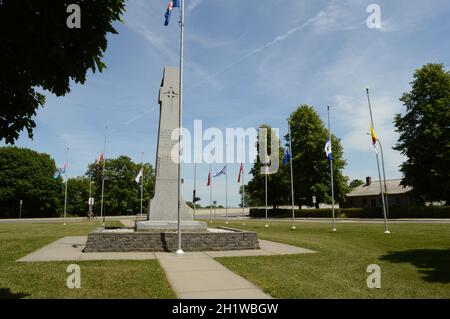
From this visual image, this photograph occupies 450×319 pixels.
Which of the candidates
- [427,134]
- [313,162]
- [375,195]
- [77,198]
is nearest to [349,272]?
[427,134]

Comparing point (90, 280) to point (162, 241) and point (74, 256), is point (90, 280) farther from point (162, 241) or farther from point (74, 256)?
point (162, 241)

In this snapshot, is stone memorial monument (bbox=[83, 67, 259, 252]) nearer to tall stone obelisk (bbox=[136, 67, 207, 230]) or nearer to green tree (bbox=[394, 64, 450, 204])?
tall stone obelisk (bbox=[136, 67, 207, 230])

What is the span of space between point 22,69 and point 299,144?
52.4m

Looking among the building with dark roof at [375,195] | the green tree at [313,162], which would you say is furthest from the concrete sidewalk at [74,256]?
the building with dark roof at [375,195]

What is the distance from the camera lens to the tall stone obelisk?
1614 centimetres

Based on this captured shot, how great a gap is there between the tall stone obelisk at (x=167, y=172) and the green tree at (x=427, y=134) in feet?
115

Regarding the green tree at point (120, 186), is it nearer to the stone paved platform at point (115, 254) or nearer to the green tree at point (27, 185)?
the green tree at point (27, 185)

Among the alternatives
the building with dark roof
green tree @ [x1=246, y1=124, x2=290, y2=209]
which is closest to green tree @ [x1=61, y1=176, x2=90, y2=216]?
green tree @ [x1=246, y1=124, x2=290, y2=209]

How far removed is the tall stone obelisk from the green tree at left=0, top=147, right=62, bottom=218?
5452 centimetres

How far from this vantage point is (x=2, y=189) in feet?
194

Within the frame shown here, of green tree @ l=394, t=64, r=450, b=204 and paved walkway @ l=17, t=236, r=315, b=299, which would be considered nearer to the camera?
paved walkway @ l=17, t=236, r=315, b=299

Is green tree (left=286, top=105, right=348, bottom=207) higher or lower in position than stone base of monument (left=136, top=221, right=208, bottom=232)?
higher

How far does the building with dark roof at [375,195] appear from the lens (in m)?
62.8
